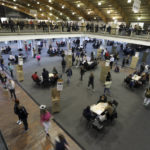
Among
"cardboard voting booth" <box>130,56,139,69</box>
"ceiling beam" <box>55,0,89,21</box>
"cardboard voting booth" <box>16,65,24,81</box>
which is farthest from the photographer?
"ceiling beam" <box>55,0,89,21</box>

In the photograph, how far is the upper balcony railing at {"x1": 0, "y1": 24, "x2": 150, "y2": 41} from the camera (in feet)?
35.3

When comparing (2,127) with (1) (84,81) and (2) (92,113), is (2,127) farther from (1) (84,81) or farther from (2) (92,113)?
(1) (84,81)

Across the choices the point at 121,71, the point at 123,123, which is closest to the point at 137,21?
the point at 121,71

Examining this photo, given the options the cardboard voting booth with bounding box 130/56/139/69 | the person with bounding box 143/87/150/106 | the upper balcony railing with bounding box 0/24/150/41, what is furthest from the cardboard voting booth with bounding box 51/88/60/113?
the cardboard voting booth with bounding box 130/56/139/69

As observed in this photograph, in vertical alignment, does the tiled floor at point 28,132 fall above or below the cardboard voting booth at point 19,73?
below

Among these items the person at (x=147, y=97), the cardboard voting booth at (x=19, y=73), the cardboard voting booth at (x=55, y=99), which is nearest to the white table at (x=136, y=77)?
the person at (x=147, y=97)

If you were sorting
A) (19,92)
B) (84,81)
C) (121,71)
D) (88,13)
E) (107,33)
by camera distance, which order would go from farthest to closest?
1. (88,13)
2. (107,33)
3. (121,71)
4. (84,81)
5. (19,92)

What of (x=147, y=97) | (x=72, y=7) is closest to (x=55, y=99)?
(x=147, y=97)

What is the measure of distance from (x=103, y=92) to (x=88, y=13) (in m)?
20.9

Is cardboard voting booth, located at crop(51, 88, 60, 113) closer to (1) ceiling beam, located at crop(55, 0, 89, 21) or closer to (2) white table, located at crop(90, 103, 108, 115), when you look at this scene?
(2) white table, located at crop(90, 103, 108, 115)

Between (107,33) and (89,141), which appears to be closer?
(89,141)

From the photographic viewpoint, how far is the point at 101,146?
14.7ft

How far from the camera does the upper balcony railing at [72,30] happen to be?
10.8 m

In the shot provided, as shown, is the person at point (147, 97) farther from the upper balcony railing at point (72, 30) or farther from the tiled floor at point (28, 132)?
the upper balcony railing at point (72, 30)
